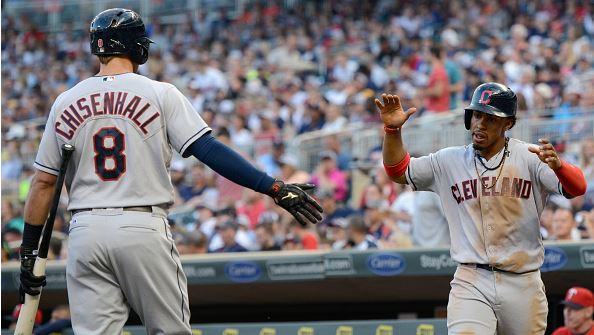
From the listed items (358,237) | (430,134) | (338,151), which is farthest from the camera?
(338,151)

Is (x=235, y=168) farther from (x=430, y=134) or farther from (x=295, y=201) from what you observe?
(x=430, y=134)

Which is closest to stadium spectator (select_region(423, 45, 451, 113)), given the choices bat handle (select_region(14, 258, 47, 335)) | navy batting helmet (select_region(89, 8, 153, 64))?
navy batting helmet (select_region(89, 8, 153, 64))

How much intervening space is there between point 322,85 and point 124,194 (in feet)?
43.2

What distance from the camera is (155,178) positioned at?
480 cm

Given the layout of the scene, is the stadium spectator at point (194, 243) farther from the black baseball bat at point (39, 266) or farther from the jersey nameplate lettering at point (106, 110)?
the jersey nameplate lettering at point (106, 110)

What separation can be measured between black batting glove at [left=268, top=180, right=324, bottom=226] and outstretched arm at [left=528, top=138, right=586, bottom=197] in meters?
1.15

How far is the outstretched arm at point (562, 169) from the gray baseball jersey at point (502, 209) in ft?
0.32

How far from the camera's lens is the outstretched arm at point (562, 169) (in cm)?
514

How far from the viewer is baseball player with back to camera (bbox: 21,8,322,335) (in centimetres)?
470

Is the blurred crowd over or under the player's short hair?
under

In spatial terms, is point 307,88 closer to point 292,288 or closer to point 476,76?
point 476,76

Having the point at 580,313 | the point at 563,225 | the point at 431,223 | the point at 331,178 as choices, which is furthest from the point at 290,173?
the point at 580,313

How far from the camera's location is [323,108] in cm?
1530

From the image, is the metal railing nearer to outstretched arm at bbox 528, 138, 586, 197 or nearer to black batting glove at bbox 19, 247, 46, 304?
outstretched arm at bbox 528, 138, 586, 197
